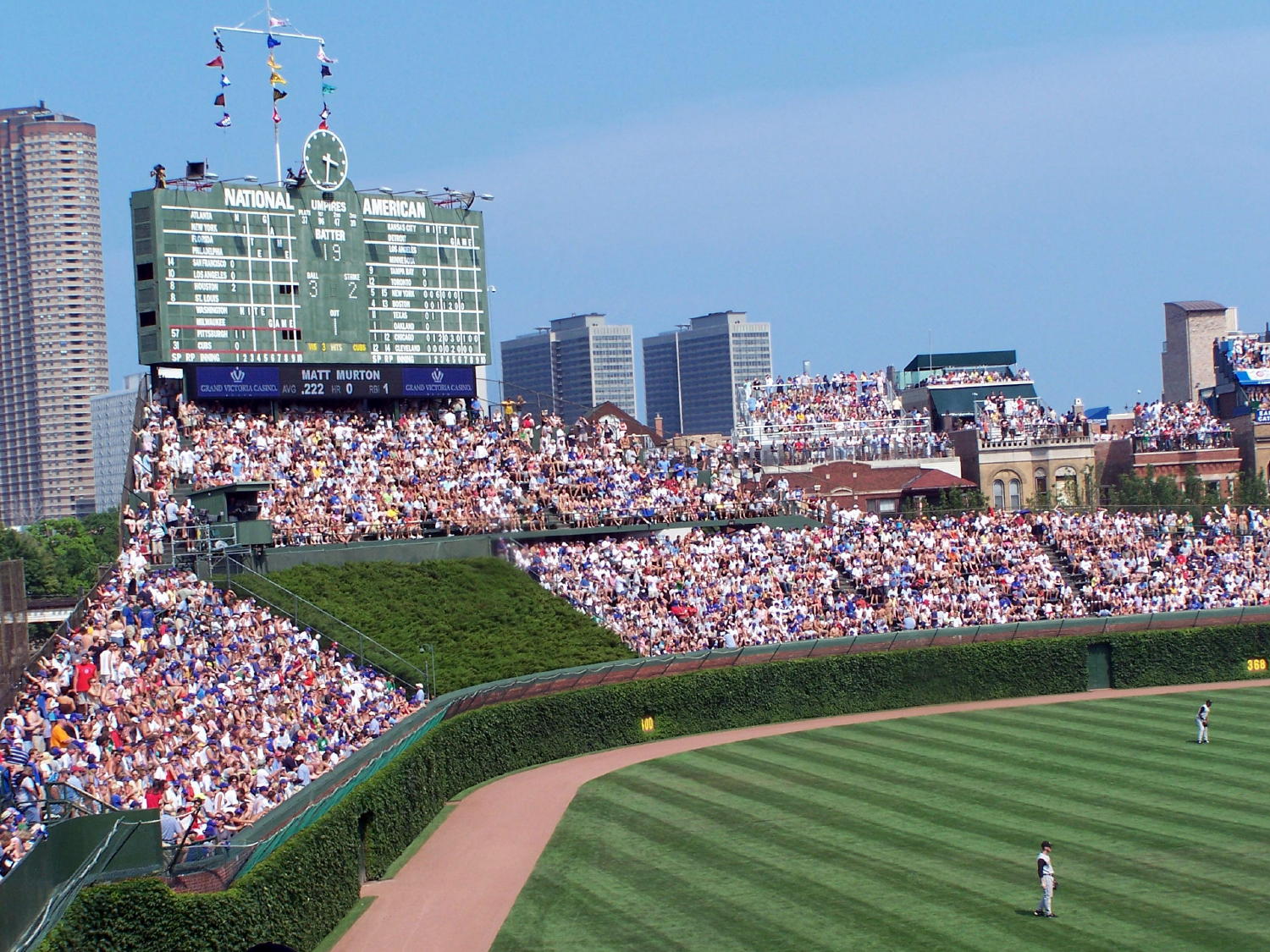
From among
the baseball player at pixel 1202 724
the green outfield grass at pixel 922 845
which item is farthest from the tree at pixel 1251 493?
the baseball player at pixel 1202 724

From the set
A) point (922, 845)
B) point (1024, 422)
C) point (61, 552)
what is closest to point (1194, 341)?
point (1024, 422)

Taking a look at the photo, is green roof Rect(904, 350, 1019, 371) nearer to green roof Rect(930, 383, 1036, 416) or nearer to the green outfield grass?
green roof Rect(930, 383, 1036, 416)

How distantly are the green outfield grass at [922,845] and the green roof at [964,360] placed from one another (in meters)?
65.6

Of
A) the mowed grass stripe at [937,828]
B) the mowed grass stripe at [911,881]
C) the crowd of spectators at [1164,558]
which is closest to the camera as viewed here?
the mowed grass stripe at [911,881]

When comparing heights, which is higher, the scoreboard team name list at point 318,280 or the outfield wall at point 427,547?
the scoreboard team name list at point 318,280

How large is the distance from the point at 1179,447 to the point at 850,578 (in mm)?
36708

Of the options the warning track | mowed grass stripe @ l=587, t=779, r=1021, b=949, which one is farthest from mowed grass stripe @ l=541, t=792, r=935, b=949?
the warning track

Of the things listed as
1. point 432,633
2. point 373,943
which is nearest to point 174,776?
point 373,943

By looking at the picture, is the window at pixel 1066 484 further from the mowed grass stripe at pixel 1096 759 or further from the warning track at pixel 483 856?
the mowed grass stripe at pixel 1096 759

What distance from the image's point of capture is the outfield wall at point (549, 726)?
1806 cm

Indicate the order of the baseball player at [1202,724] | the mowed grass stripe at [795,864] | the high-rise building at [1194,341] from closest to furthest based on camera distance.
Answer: the mowed grass stripe at [795,864] → the baseball player at [1202,724] → the high-rise building at [1194,341]

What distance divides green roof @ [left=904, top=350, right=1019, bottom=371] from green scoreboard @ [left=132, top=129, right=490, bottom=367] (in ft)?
191

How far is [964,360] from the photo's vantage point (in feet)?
339

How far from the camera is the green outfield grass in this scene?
70.7 feet
